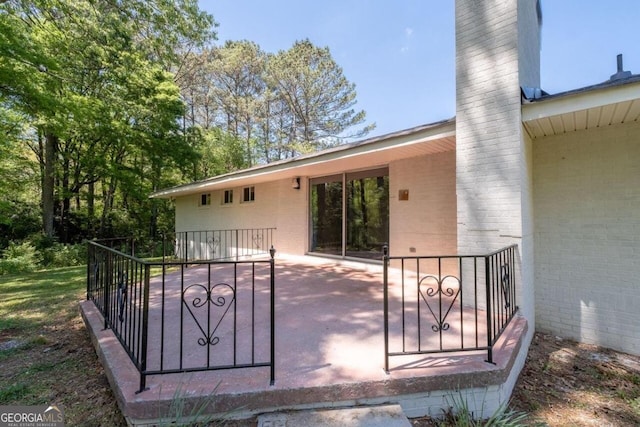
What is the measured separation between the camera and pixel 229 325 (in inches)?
125

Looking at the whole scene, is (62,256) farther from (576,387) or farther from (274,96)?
(576,387)

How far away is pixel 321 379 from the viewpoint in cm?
207

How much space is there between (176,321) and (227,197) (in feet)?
26.2

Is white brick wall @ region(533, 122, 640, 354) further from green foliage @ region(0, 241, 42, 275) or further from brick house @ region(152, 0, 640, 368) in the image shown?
green foliage @ region(0, 241, 42, 275)

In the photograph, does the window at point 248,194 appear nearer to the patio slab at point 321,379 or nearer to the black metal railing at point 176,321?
the black metal railing at point 176,321

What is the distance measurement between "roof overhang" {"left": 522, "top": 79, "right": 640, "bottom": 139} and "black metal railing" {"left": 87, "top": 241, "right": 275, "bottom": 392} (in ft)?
11.0

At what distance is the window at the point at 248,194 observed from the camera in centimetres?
991

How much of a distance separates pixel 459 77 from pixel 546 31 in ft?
12.0

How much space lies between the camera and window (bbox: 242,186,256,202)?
32.5 ft

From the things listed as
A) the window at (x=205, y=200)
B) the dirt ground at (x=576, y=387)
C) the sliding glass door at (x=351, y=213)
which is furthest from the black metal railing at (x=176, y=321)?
the window at (x=205, y=200)

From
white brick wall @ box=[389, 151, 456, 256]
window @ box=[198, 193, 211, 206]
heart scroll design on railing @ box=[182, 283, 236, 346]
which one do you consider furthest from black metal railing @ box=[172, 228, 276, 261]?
white brick wall @ box=[389, 151, 456, 256]

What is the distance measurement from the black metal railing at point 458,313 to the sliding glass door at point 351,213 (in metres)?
2.30

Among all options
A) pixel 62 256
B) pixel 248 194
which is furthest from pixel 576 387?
pixel 62 256

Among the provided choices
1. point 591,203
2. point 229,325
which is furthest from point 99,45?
A: point 591,203
